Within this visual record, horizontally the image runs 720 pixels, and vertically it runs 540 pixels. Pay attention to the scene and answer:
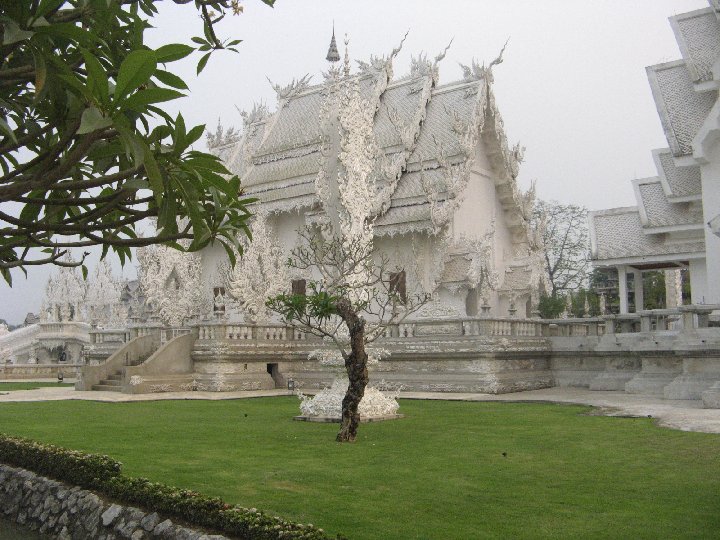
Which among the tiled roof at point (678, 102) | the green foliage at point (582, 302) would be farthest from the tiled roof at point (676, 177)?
the green foliage at point (582, 302)

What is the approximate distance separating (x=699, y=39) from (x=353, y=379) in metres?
13.7

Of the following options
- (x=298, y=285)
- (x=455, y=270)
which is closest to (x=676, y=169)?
(x=455, y=270)

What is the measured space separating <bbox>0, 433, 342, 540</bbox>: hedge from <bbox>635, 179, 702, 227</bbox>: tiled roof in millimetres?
14551

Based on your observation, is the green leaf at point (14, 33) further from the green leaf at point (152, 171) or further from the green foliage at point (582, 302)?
the green foliage at point (582, 302)

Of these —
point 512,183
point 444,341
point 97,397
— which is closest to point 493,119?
point 512,183

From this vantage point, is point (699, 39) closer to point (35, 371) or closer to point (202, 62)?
point (202, 62)

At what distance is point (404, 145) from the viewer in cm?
2170

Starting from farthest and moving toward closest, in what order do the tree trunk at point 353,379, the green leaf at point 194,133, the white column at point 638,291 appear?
1. the white column at point 638,291
2. the tree trunk at point 353,379
3. the green leaf at point 194,133

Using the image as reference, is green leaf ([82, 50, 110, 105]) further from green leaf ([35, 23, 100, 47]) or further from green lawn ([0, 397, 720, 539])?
green lawn ([0, 397, 720, 539])

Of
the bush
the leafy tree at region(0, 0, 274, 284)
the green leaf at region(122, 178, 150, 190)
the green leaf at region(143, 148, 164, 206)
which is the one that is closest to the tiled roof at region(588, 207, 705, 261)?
the bush

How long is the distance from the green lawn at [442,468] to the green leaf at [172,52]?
3.30 meters

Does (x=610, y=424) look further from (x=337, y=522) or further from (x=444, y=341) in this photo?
(x=444, y=341)

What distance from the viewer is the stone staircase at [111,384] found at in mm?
18625

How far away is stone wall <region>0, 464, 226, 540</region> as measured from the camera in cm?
609
